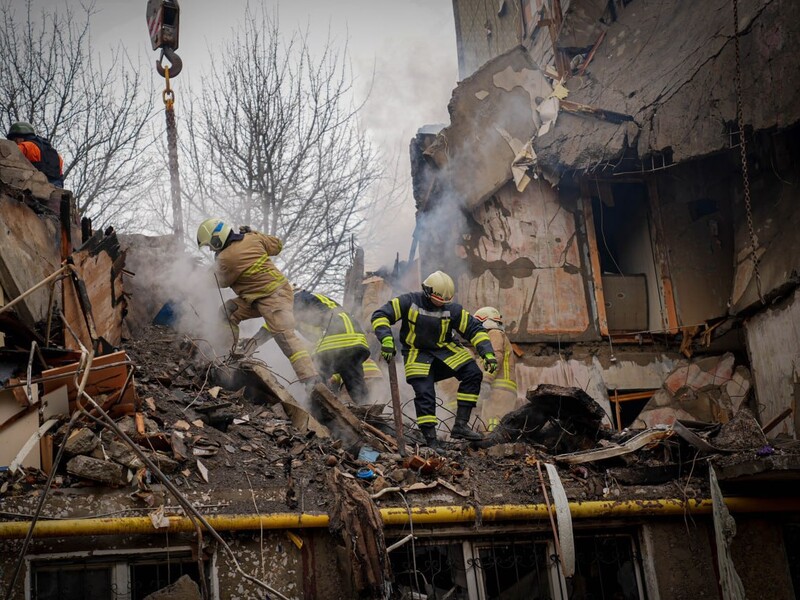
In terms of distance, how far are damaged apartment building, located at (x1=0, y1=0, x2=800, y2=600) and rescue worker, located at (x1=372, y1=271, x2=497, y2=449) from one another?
1.28 feet

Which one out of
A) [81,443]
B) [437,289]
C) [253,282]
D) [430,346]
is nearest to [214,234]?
[253,282]

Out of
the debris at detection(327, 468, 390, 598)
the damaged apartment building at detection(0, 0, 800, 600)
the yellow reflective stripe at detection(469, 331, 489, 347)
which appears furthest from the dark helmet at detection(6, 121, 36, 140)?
the debris at detection(327, 468, 390, 598)

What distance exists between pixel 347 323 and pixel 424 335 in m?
1.16

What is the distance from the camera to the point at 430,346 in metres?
7.75

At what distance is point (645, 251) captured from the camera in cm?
1094

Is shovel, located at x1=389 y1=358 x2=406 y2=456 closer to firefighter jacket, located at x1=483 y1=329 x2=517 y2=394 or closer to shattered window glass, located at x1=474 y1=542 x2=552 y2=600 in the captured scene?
shattered window glass, located at x1=474 y1=542 x2=552 y2=600

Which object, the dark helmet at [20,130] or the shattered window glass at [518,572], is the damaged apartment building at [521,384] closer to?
the shattered window glass at [518,572]

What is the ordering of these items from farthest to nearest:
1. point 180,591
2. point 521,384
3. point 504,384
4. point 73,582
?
point 521,384 < point 504,384 < point 73,582 < point 180,591

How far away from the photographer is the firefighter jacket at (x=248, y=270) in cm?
848

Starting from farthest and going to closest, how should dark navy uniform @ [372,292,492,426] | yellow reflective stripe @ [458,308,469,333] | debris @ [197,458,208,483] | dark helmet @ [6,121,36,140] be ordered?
1. dark helmet @ [6,121,36,140]
2. yellow reflective stripe @ [458,308,469,333]
3. dark navy uniform @ [372,292,492,426]
4. debris @ [197,458,208,483]

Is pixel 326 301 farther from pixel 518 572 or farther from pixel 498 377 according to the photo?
pixel 518 572

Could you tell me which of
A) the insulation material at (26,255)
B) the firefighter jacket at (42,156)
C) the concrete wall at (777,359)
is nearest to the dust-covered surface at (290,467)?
the insulation material at (26,255)

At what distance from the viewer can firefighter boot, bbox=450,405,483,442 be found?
7.50 meters

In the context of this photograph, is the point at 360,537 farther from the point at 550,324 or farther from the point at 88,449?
the point at 550,324
